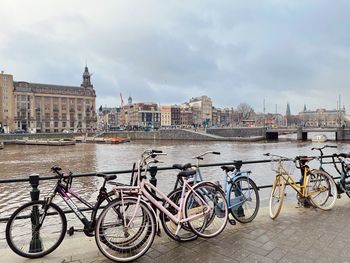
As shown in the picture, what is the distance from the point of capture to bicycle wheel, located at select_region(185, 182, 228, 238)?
4207 millimetres

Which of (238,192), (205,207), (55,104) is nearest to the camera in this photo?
(205,207)

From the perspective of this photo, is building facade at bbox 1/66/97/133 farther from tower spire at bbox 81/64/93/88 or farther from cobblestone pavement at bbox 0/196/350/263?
cobblestone pavement at bbox 0/196/350/263

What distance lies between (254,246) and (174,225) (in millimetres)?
1137

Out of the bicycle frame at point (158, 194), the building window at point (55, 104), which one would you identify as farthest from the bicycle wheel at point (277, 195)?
the building window at point (55, 104)

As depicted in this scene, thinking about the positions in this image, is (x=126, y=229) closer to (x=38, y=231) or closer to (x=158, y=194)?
(x=158, y=194)

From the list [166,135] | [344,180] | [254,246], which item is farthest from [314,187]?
[166,135]

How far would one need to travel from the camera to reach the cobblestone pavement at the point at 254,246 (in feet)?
11.9

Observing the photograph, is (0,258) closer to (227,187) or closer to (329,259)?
(227,187)

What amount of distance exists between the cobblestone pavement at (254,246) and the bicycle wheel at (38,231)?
0.12 m

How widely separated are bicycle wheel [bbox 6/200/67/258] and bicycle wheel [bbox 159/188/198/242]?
131cm

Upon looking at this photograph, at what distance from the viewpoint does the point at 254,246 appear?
3977 mm

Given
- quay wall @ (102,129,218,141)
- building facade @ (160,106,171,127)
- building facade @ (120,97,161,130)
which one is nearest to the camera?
quay wall @ (102,129,218,141)

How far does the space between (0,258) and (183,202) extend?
240 centimetres

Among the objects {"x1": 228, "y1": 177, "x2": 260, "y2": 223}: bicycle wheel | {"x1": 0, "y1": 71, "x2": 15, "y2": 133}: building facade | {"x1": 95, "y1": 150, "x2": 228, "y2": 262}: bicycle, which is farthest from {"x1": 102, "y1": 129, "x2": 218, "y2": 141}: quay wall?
{"x1": 95, "y1": 150, "x2": 228, "y2": 262}: bicycle
